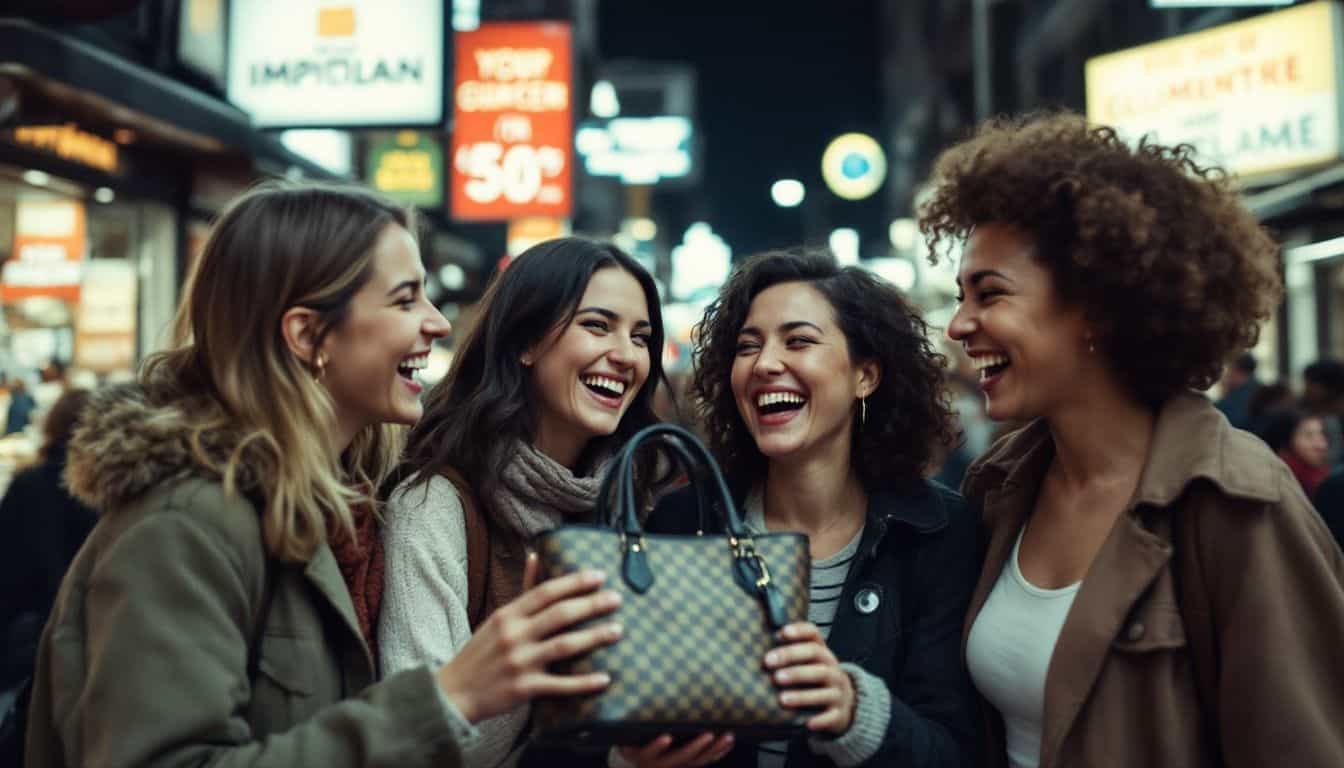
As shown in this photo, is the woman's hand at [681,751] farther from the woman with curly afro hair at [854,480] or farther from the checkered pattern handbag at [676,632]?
the woman with curly afro hair at [854,480]

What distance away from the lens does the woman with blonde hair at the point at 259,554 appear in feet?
7.06

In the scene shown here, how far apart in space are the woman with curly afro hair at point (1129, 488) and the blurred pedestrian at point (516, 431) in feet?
3.30

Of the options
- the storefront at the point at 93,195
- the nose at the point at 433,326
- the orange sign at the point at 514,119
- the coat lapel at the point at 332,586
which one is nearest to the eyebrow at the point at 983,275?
the nose at the point at 433,326

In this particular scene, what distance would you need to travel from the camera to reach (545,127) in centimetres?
1434

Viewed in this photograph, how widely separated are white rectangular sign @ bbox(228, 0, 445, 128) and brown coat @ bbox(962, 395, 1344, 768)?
6.89 metres

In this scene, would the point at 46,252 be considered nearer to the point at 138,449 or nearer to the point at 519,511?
the point at 519,511

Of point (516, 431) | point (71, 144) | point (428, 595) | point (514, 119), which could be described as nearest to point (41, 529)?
point (71, 144)

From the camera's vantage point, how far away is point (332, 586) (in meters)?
2.46

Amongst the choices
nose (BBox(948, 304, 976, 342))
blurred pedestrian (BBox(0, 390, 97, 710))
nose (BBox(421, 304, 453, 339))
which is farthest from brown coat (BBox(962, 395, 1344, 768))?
blurred pedestrian (BBox(0, 390, 97, 710))

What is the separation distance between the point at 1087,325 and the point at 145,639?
216 cm

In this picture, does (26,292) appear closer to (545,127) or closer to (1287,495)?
(545,127)

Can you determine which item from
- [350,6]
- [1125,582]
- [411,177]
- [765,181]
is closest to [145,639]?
[1125,582]

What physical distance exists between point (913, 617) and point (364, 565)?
54.8 inches

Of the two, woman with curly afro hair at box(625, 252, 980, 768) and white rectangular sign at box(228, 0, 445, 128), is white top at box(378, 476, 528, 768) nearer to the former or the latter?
woman with curly afro hair at box(625, 252, 980, 768)
